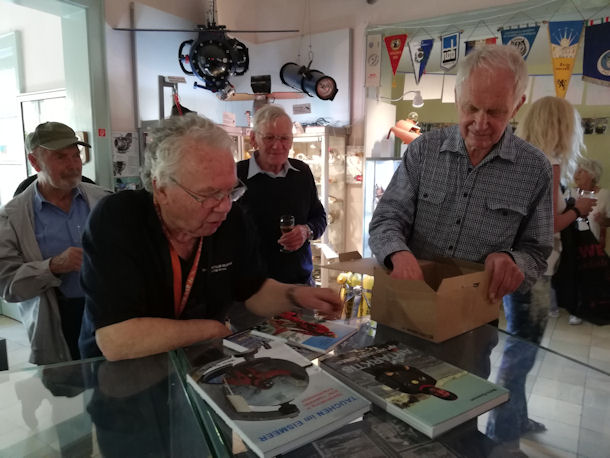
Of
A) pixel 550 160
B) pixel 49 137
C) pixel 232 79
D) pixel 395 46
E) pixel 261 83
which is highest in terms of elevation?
pixel 395 46

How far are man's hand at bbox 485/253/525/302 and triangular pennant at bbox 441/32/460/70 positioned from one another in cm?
338

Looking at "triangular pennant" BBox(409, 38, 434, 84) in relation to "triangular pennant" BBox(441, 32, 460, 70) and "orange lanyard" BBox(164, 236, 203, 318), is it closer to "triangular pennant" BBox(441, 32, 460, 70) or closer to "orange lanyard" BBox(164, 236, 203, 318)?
"triangular pennant" BBox(441, 32, 460, 70)

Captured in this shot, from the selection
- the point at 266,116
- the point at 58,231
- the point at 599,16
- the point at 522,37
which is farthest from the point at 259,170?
the point at 599,16

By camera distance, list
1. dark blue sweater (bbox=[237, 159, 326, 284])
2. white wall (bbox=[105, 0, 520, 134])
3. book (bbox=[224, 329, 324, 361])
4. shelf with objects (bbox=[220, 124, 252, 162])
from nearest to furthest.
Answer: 1. book (bbox=[224, 329, 324, 361])
2. dark blue sweater (bbox=[237, 159, 326, 284])
3. white wall (bbox=[105, 0, 520, 134])
4. shelf with objects (bbox=[220, 124, 252, 162])

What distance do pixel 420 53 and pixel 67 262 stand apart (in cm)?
384

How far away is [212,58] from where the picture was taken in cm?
414

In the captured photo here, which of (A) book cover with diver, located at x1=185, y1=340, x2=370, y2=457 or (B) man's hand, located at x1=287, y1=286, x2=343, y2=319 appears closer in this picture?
(A) book cover with diver, located at x1=185, y1=340, x2=370, y2=457

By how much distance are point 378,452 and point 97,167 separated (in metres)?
3.81

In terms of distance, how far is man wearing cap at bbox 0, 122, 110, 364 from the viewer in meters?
2.14

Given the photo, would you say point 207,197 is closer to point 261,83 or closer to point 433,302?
point 433,302

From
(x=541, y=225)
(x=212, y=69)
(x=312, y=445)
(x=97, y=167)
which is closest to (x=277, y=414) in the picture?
(x=312, y=445)

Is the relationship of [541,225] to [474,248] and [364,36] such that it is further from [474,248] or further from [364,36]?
[364,36]

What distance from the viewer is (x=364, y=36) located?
15.2ft

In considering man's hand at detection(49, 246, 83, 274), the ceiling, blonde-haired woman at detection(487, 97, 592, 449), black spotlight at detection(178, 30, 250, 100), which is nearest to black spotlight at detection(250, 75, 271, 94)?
black spotlight at detection(178, 30, 250, 100)
